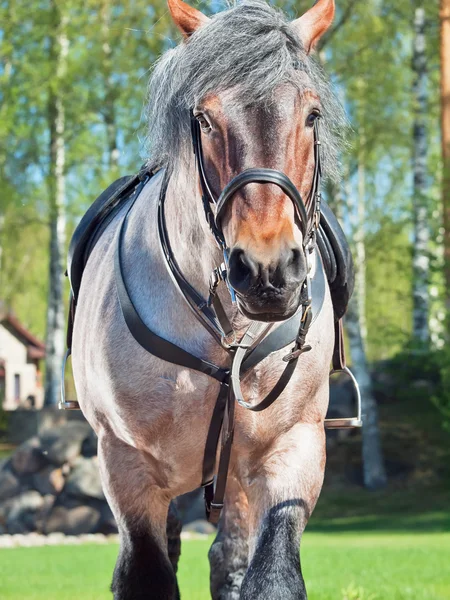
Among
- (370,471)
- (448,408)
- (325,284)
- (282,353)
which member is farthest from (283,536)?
(370,471)

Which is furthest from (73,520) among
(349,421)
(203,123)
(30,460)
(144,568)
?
(203,123)

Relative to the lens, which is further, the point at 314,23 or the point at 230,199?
the point at 314,23

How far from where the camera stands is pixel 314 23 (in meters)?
3.86

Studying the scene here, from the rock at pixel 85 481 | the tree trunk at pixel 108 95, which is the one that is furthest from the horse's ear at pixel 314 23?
the tree trunk at pixel 108 95

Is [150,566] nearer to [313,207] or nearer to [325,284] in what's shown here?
[325,284]

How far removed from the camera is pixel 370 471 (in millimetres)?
20031

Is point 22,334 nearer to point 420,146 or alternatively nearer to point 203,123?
point 420,146

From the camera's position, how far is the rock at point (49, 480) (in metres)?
17.8

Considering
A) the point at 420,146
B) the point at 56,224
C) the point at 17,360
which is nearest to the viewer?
the point at 420,146

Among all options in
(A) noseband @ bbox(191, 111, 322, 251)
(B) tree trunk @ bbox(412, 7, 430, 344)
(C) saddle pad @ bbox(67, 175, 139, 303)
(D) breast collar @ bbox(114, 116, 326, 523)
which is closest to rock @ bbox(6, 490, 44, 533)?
(B) tree trunk @ bbox(412, 7, 430, 344)

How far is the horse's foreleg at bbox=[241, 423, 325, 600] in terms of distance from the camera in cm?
376

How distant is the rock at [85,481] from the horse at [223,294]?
13.0 m

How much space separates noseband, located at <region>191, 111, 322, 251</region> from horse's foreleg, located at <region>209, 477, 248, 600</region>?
→ 2.27 metres

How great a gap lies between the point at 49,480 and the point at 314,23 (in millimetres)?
15009
